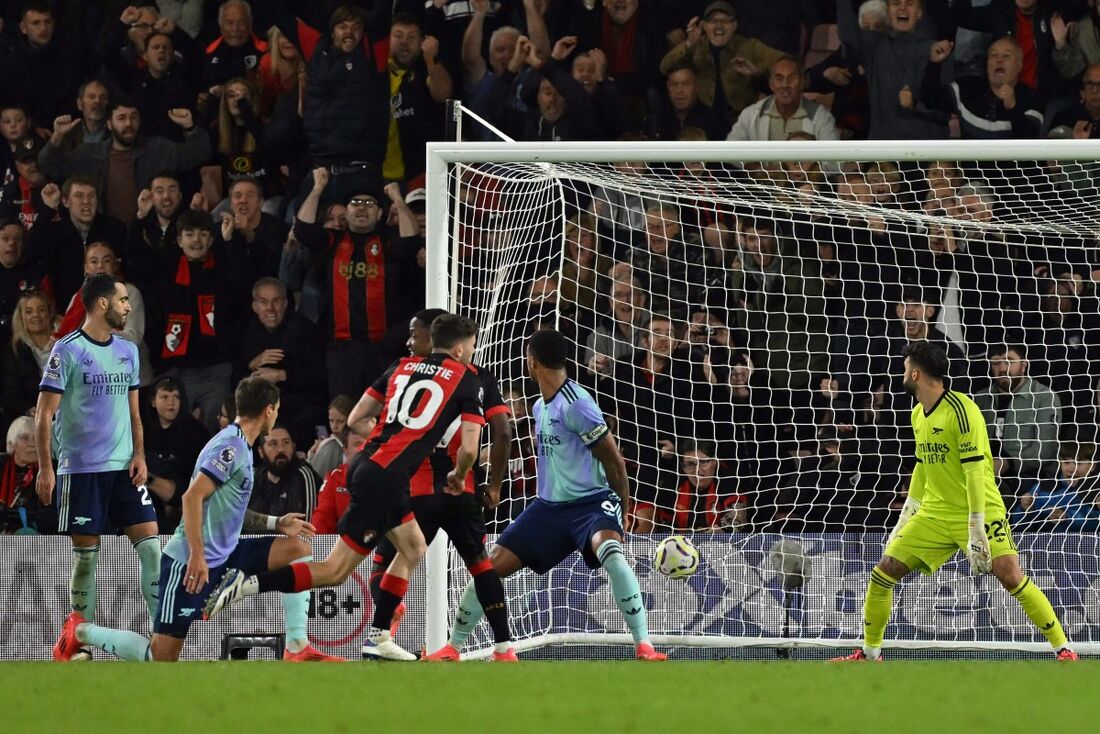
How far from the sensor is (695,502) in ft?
32.8

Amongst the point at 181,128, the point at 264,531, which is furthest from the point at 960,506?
the point at 181,128

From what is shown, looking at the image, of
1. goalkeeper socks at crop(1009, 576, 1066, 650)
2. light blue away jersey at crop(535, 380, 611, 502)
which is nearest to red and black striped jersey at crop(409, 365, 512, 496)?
light blue away jersey at crop(535, 380, 611, 502)

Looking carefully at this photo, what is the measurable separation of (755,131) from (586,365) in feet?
8.19

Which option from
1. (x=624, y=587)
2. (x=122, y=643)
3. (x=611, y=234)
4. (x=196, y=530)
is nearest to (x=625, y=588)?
(x=624, y=587)

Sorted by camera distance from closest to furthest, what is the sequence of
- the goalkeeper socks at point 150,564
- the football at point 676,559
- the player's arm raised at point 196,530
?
the player's arm raised at point 196,530, the football at point 676,559, the goalkeeper socks at point 150,564

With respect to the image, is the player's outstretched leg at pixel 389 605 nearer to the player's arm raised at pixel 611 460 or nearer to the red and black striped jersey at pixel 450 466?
the red and black striped jersey at pixel 450 466

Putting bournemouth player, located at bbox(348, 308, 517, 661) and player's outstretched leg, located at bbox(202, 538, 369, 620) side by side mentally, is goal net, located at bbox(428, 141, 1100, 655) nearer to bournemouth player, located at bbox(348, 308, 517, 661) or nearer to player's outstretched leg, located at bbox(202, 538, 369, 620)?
bournemouth player, located at bbox(348, 308, 517, 661)

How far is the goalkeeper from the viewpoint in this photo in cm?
→ 757

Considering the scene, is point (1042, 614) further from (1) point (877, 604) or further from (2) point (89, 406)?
(2) point (89, 406)

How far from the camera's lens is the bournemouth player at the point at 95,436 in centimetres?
771

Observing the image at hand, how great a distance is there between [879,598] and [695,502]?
224cm

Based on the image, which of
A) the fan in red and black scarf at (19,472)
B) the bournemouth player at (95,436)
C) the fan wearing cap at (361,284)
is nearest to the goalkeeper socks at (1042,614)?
the bournemouth player at (95,436)

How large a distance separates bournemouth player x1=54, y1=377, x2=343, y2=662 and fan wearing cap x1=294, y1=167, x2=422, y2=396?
13.5ft

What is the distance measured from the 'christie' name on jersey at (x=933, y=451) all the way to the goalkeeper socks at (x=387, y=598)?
2.69 metres
